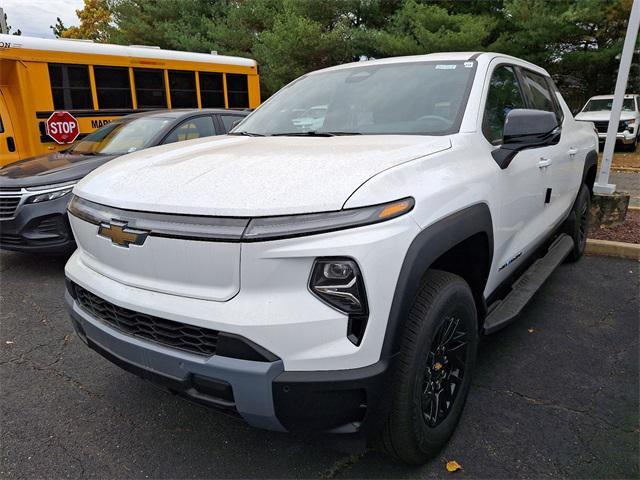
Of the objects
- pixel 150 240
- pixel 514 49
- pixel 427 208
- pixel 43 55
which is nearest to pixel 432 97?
pixel 427 208

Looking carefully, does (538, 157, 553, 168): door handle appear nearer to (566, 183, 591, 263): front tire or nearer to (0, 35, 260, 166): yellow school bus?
(566, 183, 591, 263): front tire

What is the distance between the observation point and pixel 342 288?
65.7 inches

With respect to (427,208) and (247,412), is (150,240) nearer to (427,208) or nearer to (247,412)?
(247,412)

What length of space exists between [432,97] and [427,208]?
3.56ft

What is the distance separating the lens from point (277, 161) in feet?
6.82

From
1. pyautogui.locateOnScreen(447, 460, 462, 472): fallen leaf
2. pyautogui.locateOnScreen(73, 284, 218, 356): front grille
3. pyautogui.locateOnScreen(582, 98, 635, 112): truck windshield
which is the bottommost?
pyautogui.locateOnScreen(582, 98, 635, 112): truck windshield

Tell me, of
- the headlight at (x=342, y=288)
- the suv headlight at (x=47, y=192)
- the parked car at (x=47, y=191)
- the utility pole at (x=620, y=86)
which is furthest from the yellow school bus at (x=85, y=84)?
the headlight at (x=342, y=288)

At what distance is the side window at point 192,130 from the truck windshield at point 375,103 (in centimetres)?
258

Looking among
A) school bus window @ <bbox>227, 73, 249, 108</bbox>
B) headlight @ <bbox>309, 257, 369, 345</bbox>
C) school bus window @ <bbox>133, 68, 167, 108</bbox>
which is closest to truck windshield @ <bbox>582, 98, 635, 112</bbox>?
school bus window @ <bbox>227, 73, 249, 108</bbox>

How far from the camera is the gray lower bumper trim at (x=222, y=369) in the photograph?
1677 millimetres

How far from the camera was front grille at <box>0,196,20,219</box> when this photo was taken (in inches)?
187

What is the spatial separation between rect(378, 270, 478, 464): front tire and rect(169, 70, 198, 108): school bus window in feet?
32.7

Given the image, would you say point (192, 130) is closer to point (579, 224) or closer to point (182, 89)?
point (579, 224)

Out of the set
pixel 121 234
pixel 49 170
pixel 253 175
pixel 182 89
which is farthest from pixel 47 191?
pixel 182 89
